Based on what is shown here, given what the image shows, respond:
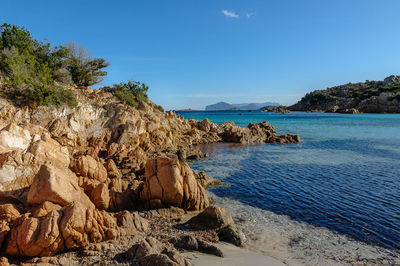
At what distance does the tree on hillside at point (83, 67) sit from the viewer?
35938mm

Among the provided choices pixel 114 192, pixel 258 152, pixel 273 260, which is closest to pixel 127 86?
pixel 258 152

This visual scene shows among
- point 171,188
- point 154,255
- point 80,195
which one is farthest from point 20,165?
point 154,255

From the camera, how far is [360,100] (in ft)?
388

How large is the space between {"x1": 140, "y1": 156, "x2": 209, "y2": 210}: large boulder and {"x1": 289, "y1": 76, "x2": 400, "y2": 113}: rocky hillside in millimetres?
118636

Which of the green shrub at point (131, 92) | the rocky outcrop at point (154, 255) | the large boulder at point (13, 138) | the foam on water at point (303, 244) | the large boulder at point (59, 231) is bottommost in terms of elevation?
the foam on water at point (303, 244)

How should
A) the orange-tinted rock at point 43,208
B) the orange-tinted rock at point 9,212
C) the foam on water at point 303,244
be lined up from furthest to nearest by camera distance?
the orange-tinted rock at point 9,212 < the orange-tinted rock at point 43,208 < the foam on water at point 303,244

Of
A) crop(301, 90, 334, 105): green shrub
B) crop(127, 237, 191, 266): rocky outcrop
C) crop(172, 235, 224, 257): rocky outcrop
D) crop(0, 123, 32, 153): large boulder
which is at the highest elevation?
crop(301, 90, 334, 105): green shrub

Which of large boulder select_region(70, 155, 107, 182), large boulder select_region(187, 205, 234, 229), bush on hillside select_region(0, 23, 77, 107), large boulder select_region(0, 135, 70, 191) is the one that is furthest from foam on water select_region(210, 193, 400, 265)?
bush on hillside select_region(0, 23, 77, 107)

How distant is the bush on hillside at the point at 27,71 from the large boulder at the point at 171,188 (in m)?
16.8

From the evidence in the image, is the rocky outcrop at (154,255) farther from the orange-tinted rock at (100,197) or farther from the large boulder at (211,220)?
the orange-tinted rock at (100,197)

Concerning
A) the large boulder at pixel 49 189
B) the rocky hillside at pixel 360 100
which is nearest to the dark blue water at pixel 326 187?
the large boulder at pixel 49 189

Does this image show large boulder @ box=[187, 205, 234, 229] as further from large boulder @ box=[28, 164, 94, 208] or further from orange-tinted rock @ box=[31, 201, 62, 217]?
orange-tinted rock @ box=[31, 201, 62, 217]

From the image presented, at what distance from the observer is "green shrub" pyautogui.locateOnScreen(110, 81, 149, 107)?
33.9 meters

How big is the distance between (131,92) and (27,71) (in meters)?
14.0
